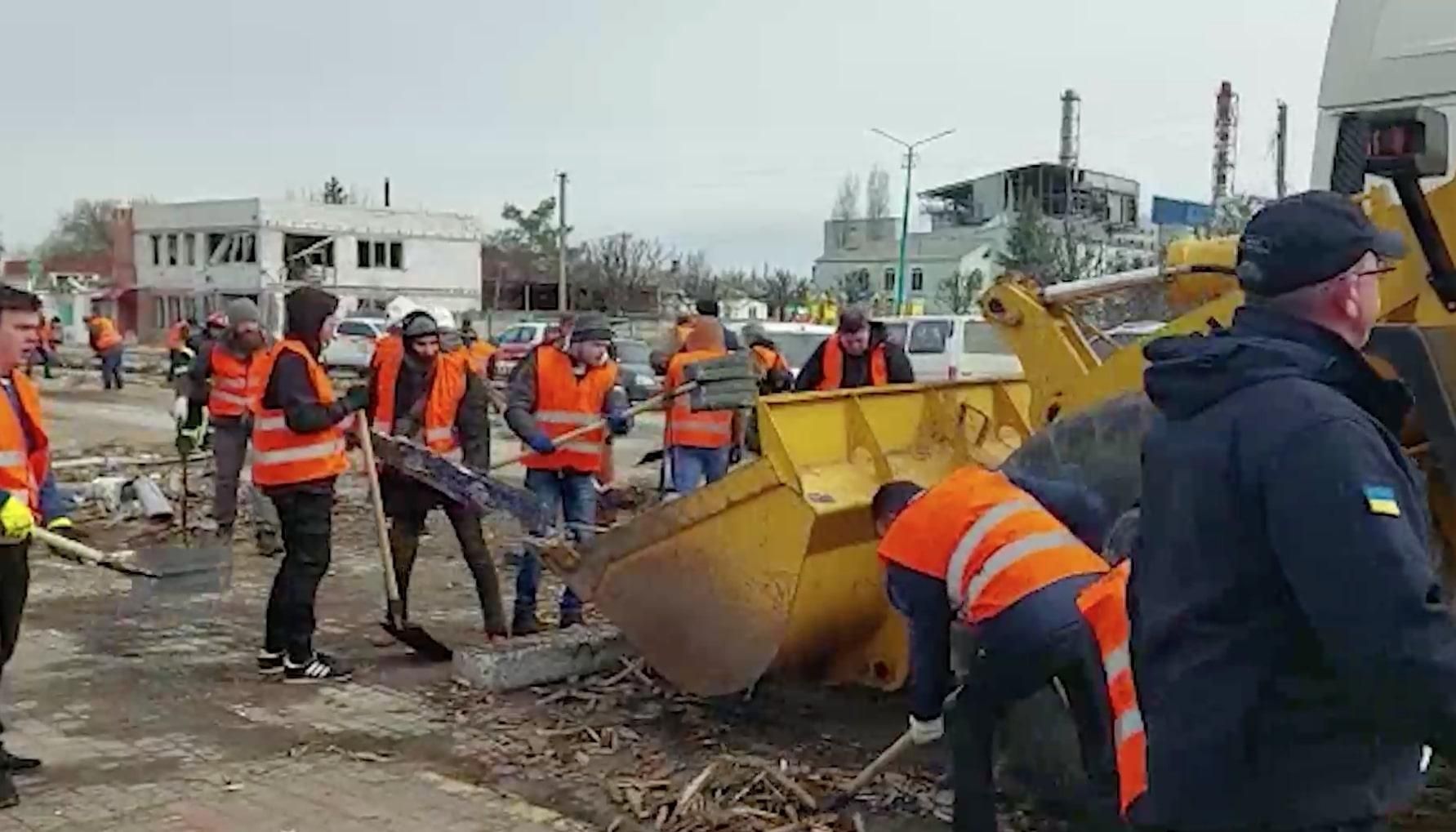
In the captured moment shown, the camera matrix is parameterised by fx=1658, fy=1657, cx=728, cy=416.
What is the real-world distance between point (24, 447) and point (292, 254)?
53180mm

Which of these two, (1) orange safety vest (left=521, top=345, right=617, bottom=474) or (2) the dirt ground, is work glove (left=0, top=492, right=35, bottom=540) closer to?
(2) the dirt ground

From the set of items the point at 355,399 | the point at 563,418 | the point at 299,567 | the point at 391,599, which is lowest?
the point at 391,599

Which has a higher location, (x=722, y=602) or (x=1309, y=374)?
(x=1309, y=374)

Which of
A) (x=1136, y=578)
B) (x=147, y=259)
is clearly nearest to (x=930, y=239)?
(x=147, y=259)

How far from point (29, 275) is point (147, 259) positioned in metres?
11.2

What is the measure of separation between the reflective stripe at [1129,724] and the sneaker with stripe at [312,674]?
465cm

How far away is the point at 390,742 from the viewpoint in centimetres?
592

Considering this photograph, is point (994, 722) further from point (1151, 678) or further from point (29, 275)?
point (29, 275)

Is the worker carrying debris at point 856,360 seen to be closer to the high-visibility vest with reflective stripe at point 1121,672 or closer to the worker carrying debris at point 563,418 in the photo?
the worker carrying debris at point 563,418

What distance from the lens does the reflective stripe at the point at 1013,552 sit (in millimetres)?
4273

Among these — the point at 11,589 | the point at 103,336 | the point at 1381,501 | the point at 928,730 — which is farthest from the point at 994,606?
the point at 103,336

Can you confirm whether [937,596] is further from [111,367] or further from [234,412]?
[111,367]

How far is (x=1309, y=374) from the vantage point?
228 centimetres

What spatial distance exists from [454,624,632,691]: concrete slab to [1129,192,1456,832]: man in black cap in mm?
4342
